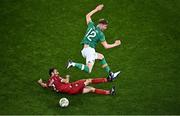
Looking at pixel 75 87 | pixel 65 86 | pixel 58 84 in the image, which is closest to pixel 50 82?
pixel 58 84

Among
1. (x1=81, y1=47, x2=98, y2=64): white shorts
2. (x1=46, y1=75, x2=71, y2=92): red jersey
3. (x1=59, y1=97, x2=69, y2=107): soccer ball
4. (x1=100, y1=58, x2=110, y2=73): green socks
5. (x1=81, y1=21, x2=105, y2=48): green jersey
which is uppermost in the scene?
(x1=81, y1=21, x2=105, y2=48): green jersey

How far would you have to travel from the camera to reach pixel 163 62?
2084 centimetres

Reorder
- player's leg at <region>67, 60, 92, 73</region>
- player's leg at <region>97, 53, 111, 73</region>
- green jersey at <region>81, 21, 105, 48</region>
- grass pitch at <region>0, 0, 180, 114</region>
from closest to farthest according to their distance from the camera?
grass pitch at <region>0, 0, 180, 114</region>
player's leg at <region>67, 60, 92, 73</region>
green jersey at <region>81, 21, 105, 48</region>
player's leg at <region>97, 53, 111, 73</region>

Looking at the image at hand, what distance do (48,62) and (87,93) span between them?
2307mm

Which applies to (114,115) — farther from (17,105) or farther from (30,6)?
(30,6)

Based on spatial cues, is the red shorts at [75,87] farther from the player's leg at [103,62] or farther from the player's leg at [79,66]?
the player's leg at [103,62]

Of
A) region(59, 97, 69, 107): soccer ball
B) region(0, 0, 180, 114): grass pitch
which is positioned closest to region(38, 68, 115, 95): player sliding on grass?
region(0, 0, 180, 114): grass pitch

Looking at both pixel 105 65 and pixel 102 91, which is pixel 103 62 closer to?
pixel 105 65

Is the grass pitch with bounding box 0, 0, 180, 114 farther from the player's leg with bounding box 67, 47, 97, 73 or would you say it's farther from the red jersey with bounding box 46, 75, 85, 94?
the player's leg with bounding box 67, 47, 97, 73

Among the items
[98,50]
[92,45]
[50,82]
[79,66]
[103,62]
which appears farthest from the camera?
[98,50]

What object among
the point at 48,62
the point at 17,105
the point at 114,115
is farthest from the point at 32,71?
the point at 114,115

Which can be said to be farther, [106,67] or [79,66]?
[106,67]

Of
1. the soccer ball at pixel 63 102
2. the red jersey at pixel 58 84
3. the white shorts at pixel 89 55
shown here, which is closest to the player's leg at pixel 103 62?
the white shorts at pixel 89 55

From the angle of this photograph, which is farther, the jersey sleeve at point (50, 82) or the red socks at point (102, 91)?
the red socks at point (102, 91)
